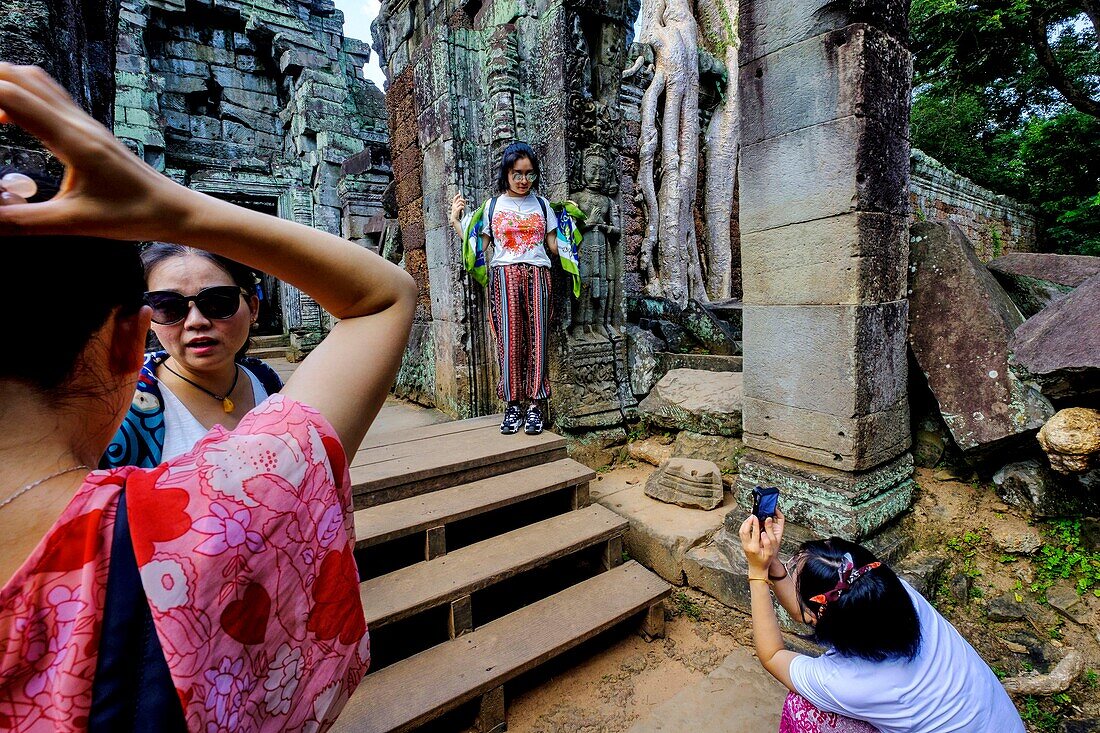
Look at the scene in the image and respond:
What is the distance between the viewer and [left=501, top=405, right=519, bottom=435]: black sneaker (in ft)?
12.0

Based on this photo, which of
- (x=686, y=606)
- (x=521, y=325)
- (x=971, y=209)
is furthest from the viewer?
(x=971, y=209)

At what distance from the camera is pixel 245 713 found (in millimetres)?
570

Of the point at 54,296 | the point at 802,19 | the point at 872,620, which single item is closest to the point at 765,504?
the point at 872,620

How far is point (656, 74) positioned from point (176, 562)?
11684mm

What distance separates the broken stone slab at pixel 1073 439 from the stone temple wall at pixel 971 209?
6.52 metres

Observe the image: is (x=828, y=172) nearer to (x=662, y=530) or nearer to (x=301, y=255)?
(x=662, y=530)

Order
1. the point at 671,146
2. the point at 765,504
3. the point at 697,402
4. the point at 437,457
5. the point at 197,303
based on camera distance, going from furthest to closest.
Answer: the point at 671,146 → the point at 697,402 → the point at 437,457 → the point at 765,504 → the point at 197,303

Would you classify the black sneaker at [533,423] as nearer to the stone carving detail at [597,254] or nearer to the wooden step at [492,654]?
the stone carving detail at [597,254]

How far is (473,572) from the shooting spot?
8.25 ft

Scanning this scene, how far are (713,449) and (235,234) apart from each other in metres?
3.62

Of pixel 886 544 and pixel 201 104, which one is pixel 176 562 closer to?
pixel 886 544

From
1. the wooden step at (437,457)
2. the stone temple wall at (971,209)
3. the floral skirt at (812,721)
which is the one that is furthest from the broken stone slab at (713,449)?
the stone temple wall at (971,209)

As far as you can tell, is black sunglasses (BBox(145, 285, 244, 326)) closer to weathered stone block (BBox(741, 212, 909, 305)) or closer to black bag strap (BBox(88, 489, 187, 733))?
black bag strap (BBox(88, 489, 187, 733))

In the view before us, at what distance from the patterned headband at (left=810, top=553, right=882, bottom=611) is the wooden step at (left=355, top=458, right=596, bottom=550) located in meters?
1.69
